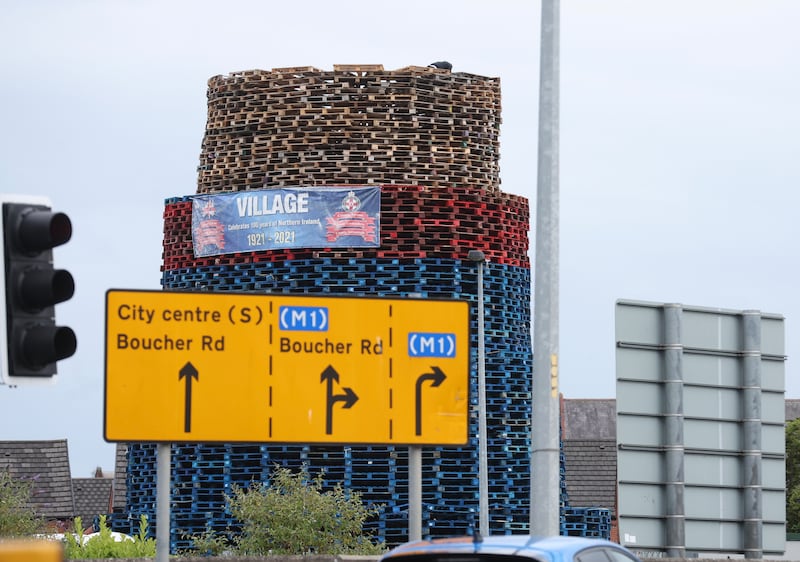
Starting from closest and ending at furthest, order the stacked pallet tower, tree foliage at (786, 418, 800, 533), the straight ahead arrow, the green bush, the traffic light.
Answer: the traffic light, the straight ahead arrow, the green bush, the stacked pallet tower, tree foliage at (786, 418, 800, 533)

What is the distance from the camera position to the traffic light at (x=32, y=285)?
12.6 meters

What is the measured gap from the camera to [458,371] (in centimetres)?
1648

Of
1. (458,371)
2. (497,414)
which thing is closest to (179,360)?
(458,371)

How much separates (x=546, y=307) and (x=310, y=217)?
2501 centimetres

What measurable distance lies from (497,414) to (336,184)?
6.68 m

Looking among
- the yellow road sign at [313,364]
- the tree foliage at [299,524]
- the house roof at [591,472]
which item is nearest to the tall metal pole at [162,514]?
the yellow road sign at [313,364]

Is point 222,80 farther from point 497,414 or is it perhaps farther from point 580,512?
point 580,512

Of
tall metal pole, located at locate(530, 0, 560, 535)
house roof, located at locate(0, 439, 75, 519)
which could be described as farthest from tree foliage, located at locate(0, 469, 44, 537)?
house roof, located at locate(0, 439, 75, 519)

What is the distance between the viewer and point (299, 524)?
3216 centimetres

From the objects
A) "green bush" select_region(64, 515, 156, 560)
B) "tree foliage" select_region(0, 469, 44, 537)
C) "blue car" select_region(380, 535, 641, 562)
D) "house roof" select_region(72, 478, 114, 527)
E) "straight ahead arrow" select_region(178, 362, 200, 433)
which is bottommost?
"house roof" select_region(72, 478, 114, 527)

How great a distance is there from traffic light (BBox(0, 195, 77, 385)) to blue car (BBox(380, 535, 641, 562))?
2.92 meters

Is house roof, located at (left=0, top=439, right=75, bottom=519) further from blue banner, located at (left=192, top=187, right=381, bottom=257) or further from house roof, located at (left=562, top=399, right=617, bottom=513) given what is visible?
blue banner, located at (left=192, top=187, right=381, bottom=257)

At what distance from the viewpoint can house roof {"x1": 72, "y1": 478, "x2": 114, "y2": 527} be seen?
225ft

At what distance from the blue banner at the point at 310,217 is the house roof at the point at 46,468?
22747 mm
